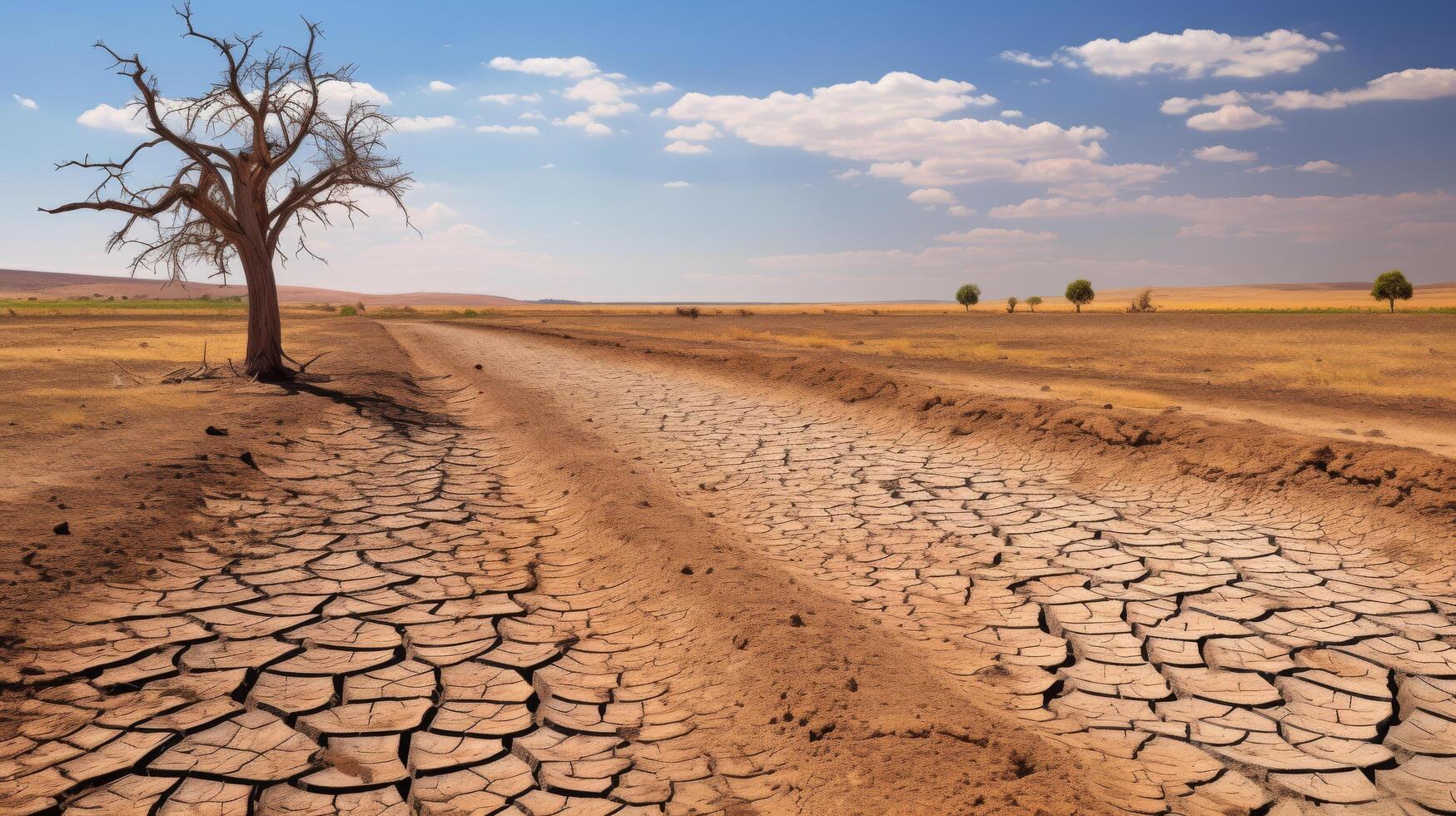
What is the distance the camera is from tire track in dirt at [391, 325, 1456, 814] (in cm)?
278

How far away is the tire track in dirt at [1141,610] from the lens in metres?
2.78

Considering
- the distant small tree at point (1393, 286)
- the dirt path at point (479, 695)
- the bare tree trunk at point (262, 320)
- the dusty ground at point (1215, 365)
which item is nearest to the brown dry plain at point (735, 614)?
the dirt path at point (479, 695)

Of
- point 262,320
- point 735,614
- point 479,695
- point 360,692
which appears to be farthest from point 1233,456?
point 262,320

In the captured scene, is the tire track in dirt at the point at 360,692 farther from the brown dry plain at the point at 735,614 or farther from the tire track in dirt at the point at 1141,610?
the tire track in dirt at the point at 1141,610

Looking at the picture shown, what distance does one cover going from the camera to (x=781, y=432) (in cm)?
902

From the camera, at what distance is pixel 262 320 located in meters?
12.9

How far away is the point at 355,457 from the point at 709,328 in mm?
25659

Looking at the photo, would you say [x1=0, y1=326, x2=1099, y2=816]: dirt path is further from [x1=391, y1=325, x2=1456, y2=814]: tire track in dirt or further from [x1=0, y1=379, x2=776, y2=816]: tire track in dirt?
[x1=391, y1=325, x2=1456, y2=814]: tire track in dirt

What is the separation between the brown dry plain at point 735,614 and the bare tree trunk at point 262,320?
11.8 feet

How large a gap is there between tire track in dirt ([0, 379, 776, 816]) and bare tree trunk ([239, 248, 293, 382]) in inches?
348

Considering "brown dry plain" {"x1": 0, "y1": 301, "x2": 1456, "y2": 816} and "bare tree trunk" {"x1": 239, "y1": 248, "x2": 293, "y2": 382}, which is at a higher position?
"bare tree trunk" {"x1": 239, "y1": 248, "x2": 293, "y2": 382}

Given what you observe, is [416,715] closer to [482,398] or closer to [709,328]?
[482,398]

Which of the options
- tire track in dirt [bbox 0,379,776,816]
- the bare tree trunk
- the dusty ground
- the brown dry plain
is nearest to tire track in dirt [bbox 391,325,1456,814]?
the brown dry plain

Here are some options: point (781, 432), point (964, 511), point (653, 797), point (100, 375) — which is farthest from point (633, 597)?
point (100, 375)
